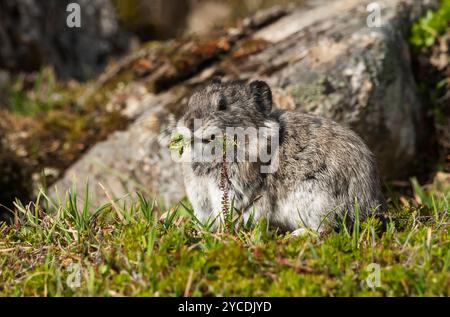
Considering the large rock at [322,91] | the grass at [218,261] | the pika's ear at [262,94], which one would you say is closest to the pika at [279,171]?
the pika's ear at [262,94]

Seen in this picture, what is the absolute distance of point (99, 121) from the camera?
9.99 metres

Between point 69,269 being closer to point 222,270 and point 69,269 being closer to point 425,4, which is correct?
point 222,270

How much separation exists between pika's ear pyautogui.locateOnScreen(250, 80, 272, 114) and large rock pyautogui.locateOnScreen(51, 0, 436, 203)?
6.39 feet

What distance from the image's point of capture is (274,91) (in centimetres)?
841

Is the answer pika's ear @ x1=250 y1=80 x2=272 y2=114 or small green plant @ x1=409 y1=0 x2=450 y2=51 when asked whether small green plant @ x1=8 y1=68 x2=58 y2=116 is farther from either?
small green plant @ x1=409 y1=0 x2=450 y2=51

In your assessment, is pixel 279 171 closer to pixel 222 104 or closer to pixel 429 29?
pixel 222 104

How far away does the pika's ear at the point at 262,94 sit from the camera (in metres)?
6.35

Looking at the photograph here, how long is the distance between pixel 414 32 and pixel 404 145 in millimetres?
1767

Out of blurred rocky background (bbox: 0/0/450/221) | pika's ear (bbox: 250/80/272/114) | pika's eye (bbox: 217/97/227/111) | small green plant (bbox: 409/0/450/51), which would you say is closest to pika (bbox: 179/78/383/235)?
pika's eye (bbox: 217/97/227/111)

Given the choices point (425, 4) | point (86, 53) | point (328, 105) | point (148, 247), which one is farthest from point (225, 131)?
point (86, 53)

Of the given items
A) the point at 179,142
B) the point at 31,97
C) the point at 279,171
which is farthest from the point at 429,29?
the point at 31,97

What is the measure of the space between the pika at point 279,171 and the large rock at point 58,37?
7.76 metres

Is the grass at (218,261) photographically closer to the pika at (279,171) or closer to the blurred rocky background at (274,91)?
the pika at (279,171)
